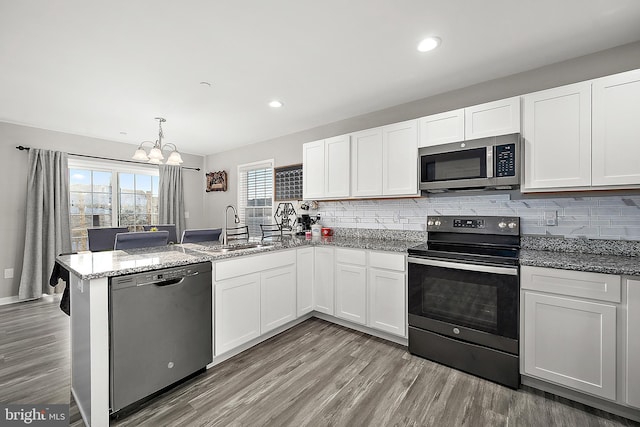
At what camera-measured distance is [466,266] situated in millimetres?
2076

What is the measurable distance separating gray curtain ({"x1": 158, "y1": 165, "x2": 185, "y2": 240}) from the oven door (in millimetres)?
4584

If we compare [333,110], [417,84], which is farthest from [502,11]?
[333,110]

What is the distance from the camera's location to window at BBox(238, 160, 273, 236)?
4.65 m

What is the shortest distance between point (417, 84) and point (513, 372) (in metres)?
2.49

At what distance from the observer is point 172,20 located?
1726 millimetres

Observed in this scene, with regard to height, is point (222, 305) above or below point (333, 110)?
below

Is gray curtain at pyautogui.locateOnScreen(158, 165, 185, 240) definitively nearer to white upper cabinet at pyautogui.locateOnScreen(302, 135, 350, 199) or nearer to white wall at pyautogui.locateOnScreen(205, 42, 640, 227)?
white wall at pyautogui.locateOnScreen(205, 42, 640, 227)

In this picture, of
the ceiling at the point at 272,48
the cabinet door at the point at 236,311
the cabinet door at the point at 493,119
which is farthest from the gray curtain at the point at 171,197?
Result: the cabinet door at the point at 493,119

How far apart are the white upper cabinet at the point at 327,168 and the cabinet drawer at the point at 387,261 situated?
830mm

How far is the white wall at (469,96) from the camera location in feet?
6.79

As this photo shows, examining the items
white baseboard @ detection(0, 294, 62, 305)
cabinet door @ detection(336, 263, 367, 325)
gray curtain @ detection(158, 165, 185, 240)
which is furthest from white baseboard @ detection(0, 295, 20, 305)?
cabinet door @ detection(336, 263, 367, 325)

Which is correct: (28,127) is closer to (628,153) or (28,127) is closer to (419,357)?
(419,357)

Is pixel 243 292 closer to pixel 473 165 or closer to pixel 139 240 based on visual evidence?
pixel 139 240

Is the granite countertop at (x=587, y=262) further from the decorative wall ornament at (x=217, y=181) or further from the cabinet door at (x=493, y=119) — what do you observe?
the decorative wall ornament at (x=217, y=181)
